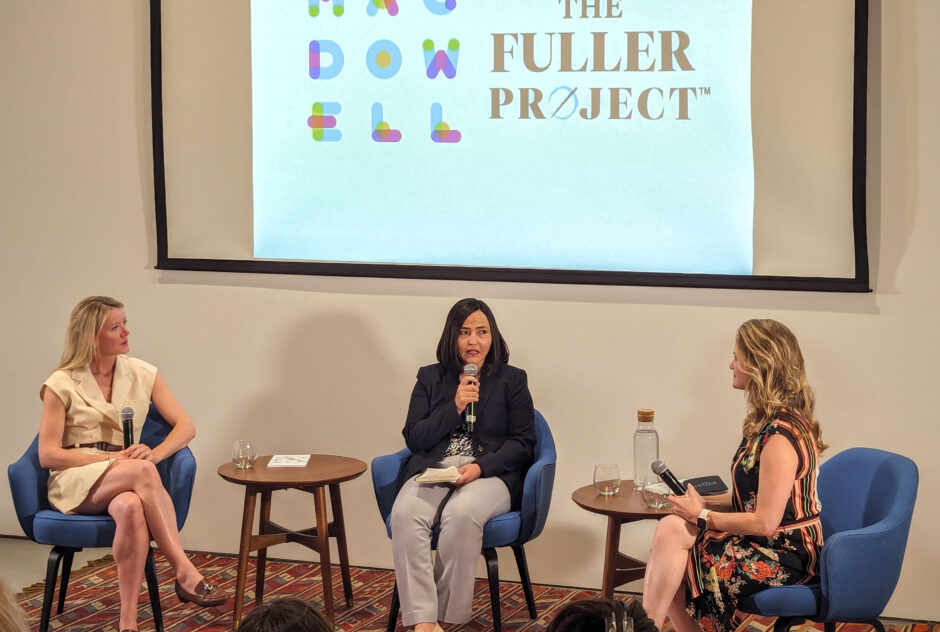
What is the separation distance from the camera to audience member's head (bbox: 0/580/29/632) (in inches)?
54.5

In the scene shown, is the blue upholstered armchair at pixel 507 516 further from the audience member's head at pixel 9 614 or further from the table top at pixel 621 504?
the audience member's head at pixel 9 614

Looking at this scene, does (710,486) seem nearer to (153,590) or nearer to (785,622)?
(785,622)

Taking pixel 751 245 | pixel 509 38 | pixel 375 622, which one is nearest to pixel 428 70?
pixel 509 38

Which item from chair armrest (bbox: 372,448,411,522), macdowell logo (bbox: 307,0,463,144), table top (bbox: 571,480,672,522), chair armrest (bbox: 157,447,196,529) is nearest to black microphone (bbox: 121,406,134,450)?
chair armrest (bbox: 157,447,196,529)

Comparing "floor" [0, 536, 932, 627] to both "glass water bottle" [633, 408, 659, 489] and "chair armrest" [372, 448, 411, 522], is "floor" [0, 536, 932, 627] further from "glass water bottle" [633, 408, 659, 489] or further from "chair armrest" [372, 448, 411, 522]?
"glass water bottle" [633, 408, 659, 489]

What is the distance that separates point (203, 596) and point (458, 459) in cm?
111

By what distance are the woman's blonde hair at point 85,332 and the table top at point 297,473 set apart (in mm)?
705

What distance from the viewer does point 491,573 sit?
3.85 metres

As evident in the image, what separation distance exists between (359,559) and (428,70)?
2295mm

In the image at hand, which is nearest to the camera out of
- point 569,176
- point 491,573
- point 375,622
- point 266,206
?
point 491,573

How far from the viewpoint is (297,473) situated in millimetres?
4117

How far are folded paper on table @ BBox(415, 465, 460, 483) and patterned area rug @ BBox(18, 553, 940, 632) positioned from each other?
0.64 meters

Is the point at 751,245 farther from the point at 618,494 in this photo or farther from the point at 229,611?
the point at 229,611

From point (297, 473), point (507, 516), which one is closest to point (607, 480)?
point (507, 516)
